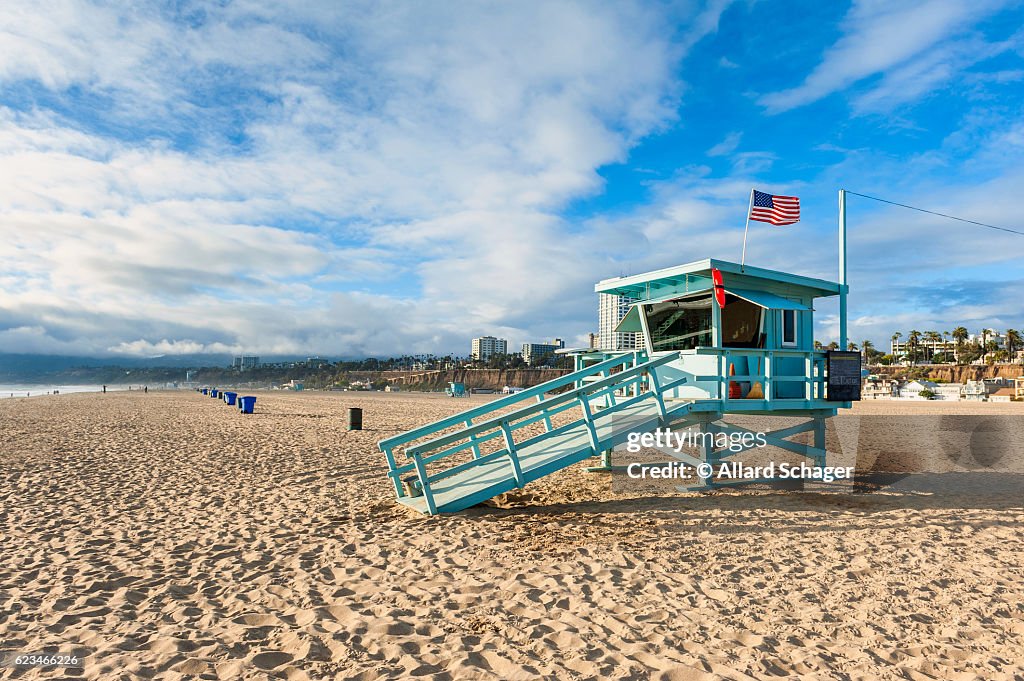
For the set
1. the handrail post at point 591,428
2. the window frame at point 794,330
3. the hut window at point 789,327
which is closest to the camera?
the handrail post at point 591,428

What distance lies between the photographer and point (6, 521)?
26.4ft

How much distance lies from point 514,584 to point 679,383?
4.46 metres

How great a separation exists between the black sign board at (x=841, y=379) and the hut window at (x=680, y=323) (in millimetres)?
2344

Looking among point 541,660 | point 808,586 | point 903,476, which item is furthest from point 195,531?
point 903,476

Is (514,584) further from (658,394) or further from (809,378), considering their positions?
(809,378)

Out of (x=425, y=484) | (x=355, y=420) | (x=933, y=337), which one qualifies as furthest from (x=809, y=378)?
(x=933, y=337)

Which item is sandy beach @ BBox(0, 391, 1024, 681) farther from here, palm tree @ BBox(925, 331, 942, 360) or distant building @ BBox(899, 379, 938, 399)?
palm tree @ BBox(925, 331, 942, 360)

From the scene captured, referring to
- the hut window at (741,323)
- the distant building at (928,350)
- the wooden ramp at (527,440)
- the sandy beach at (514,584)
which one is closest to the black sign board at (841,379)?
the hut window at (741,323)

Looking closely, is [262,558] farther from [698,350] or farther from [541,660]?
[698,350]

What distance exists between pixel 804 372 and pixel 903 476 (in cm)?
365

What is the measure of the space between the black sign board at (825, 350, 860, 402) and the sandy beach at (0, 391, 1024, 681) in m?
1.81

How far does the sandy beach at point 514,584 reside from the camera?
14.1 feet

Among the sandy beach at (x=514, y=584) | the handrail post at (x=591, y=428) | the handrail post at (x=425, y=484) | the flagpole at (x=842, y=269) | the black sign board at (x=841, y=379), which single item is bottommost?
the sandy beach at (x=514, y=584)

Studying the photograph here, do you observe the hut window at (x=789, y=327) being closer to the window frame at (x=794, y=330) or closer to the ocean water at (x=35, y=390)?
the window frame at (x=794, y=330)
